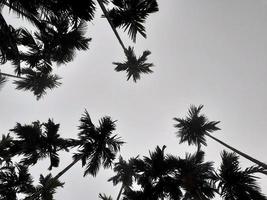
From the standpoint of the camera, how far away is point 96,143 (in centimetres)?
1500

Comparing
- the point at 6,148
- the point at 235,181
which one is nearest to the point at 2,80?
the point at 6,148

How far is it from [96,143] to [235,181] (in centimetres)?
711

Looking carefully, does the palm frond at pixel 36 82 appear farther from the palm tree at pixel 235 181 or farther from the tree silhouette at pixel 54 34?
the palm tree at pixel 235 181

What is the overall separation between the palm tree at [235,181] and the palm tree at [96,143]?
5629 millimetres

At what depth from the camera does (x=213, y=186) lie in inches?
540

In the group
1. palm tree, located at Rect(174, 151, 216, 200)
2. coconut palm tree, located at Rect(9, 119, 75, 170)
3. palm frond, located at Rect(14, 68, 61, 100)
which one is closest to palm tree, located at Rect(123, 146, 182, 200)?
palm tree, located at Rect(174, 151, 216, 200)

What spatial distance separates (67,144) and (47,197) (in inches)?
138

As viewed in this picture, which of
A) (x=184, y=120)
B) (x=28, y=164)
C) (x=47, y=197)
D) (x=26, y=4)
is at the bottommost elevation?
(x=47, y=197)

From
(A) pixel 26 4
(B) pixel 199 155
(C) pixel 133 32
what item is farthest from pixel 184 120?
(A) pixel 26 4

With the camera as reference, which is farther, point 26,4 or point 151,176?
point 151,176

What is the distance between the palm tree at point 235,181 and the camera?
1226 centimetres

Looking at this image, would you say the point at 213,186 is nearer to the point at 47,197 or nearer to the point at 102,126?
the point at 102,126

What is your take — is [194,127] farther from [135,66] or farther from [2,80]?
[2,80]

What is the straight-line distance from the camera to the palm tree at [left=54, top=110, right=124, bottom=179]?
14.5m
